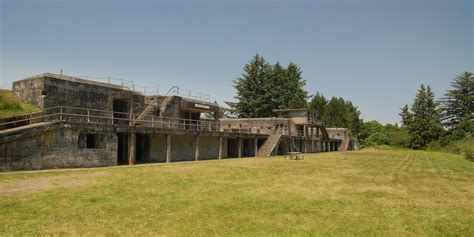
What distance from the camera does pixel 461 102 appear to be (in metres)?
78.2

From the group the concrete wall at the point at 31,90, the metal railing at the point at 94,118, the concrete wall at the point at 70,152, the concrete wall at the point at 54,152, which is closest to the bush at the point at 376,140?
the metal railing at the point at 94,118

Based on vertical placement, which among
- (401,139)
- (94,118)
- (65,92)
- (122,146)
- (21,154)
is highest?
(65,92)

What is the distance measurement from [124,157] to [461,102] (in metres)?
80.9

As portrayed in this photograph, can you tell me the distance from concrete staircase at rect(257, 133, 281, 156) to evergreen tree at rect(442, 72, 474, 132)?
191 ft

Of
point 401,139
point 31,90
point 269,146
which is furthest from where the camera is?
point 401,139

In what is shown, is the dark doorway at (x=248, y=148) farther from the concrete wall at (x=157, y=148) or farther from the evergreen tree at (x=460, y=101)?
the evergreen tree at (x=460, y=101)

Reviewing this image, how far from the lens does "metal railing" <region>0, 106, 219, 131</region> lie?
19794mm

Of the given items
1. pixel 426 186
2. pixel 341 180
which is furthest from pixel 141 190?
pixel 426 186

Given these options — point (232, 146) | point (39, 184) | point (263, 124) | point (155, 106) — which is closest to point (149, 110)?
point (155, 106)

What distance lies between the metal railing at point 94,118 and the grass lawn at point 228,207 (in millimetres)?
6332

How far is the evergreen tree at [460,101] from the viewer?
7650 centimetres

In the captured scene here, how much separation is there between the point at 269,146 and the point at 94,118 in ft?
63.7

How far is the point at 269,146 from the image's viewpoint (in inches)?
1490

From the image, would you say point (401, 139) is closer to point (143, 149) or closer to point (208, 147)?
point (208, 147)
